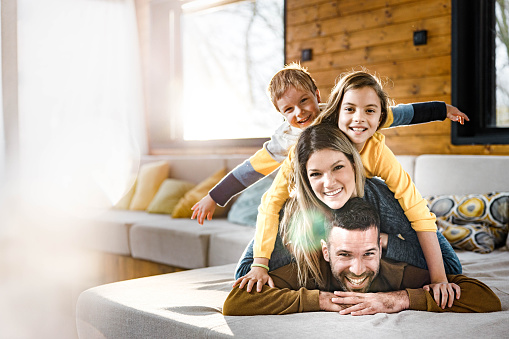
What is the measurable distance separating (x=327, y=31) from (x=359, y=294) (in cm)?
287

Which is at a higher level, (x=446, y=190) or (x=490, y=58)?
(x=490, y=58)

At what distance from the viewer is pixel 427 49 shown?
135 inches

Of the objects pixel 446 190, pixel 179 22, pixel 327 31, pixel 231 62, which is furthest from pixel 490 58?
pixel 179 22

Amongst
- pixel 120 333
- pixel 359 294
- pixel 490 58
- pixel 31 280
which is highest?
pixel 490 58

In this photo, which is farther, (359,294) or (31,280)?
(31,280)

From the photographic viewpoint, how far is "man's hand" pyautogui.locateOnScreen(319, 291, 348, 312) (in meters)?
1.46

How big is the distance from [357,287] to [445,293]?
0.23 m

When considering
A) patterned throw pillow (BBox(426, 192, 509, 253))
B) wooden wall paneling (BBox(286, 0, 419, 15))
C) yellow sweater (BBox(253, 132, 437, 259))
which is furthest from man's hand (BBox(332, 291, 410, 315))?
wooden wall paneling (BBox(286, 0, 419, 15))

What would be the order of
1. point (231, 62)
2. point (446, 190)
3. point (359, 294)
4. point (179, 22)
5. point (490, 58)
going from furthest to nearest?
point (179, 22) < point (231, 62) < point (490, 58) < point (446, 190) < point (359, 294)

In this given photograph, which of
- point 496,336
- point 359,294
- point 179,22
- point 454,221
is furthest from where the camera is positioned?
point 179,22

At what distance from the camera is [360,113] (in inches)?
55.2

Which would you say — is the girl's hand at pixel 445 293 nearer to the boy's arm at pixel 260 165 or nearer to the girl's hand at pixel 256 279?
the girl's hand at pixel 256 279

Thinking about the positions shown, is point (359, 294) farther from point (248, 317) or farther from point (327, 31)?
point (327, 31)

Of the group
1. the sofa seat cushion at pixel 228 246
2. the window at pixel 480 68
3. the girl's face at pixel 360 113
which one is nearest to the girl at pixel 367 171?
the girl's face at pixel 360 113
